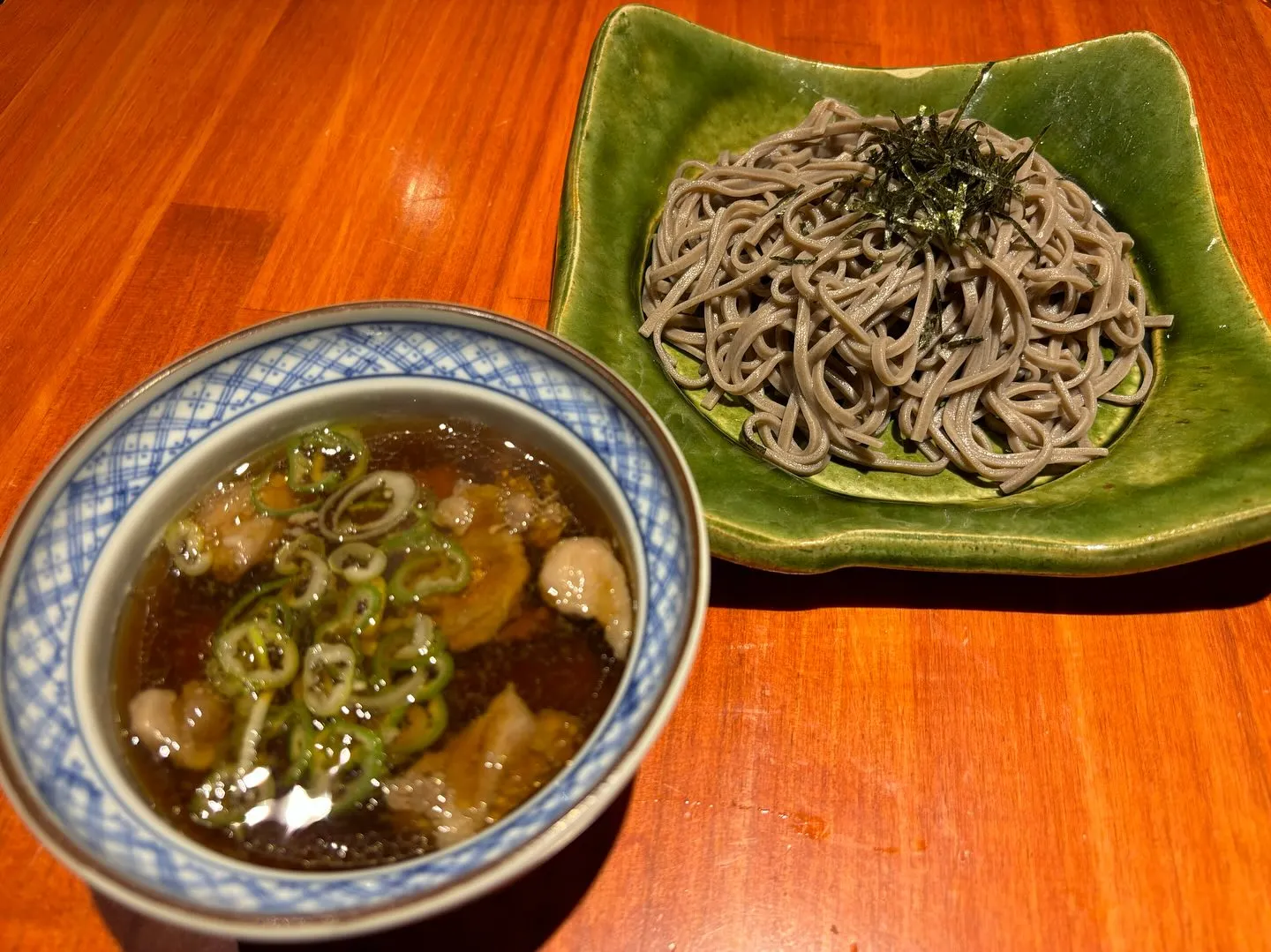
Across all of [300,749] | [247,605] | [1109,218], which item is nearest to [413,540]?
[247,605]

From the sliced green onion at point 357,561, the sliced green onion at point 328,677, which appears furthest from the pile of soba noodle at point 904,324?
the sliced green onion at point 328,677

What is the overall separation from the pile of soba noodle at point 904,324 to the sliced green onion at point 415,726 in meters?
1.12

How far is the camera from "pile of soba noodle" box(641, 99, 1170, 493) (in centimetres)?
218

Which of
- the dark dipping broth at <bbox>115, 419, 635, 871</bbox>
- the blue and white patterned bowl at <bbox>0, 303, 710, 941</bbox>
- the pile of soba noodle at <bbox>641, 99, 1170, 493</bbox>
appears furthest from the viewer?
the pile of soba noodle at <bbox>641, 99, 1170, 493</bbox>

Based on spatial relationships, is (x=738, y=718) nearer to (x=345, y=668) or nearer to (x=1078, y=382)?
(x=345, y=668)

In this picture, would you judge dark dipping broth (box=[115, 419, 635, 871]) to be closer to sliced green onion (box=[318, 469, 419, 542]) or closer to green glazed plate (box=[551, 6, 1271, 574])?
sliced green onion (box=[318, 469, 419, 542])

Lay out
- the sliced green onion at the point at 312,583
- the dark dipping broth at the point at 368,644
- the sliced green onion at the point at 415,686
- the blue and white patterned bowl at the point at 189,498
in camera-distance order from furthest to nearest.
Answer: the sliced green onion at the point at 312,583 → the sliced green onion at the point at 415,686 → the dark dipping broth at the point at 368,644 → the blue and white patterned bowl at the point at 189,498

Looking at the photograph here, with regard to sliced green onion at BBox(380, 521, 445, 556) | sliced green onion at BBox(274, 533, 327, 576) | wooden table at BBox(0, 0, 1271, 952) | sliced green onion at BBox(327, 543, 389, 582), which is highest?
sliced green onion at BBox(380, 521, 445, 556)

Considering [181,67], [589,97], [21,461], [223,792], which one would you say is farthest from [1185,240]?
[181,67]

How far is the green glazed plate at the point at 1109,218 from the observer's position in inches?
65.8

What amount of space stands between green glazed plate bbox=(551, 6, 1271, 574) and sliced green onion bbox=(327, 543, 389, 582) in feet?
2.23

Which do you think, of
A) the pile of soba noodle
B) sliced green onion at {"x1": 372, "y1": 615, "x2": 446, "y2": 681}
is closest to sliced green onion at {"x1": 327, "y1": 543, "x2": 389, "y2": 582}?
sliced green onion at {"x1": 372, "y1": 615, "x2": 446, "y2": 681}

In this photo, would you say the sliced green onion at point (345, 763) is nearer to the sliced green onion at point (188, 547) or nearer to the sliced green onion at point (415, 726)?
the sliced green onion at point (415, 726)

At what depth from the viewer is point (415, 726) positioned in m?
1.33
